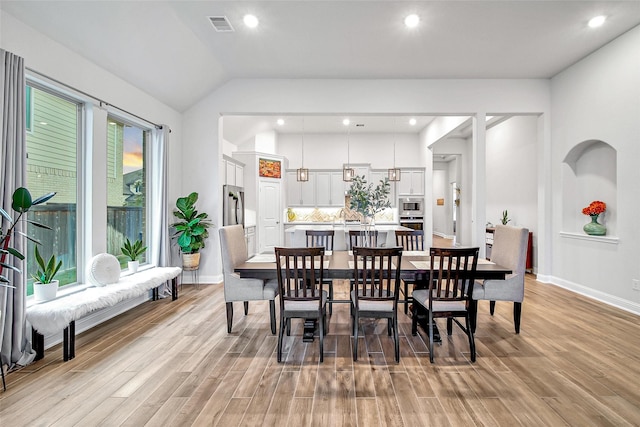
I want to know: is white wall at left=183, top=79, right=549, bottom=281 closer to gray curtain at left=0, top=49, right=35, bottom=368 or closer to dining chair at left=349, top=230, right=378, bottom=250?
dining chair at left=349, top=230, right=378, bottom=250

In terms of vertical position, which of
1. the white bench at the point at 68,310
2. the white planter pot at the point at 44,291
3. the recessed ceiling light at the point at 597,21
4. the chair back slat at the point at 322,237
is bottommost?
the white bench at the point at 68,310

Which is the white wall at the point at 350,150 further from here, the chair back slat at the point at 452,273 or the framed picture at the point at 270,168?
the chair back slat at the point at 452,273

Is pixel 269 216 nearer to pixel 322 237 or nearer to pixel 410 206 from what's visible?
pixel 410 206

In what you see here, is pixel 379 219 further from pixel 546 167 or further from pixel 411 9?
pixel 411 9

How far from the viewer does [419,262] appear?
347 centimetres

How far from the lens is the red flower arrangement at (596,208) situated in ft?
15.0

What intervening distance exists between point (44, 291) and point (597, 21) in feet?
21.4

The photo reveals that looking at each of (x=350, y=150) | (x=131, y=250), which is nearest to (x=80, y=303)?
(x=131, y=250)

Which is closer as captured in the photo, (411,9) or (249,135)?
(411,9)

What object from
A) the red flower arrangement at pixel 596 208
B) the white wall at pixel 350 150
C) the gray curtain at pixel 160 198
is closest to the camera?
the red flower arrangement at pixel 596 208

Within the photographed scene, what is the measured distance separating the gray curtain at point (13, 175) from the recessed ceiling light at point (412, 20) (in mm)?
3788

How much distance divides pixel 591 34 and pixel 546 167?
207 centimetres

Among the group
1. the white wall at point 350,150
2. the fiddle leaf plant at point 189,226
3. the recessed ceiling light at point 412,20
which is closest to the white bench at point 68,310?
the fiddle leaf plant at point 189,226

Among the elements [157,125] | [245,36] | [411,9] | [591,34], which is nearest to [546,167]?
[591,34]
